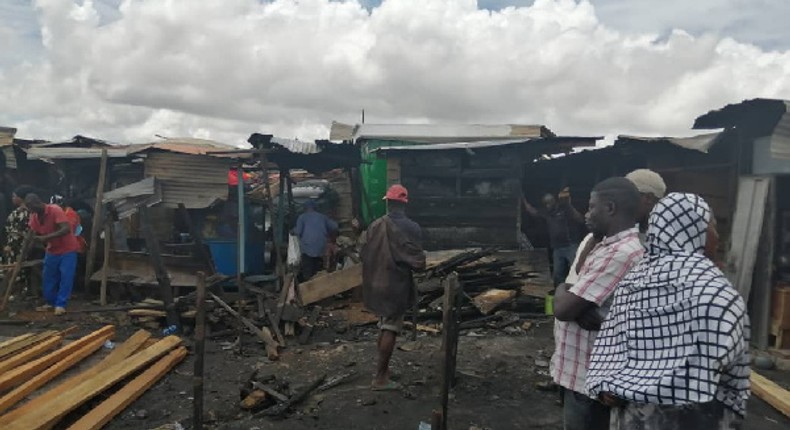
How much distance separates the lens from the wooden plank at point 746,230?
278 inches

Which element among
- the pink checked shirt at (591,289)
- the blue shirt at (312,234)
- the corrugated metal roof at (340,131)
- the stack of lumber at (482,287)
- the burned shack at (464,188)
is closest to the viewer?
the pink checked shirt at (591,289)

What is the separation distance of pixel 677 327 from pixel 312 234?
8.82 m

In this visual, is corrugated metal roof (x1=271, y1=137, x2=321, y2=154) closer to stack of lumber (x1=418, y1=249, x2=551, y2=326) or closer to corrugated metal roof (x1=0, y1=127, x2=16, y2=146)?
stack of lumber (x1=418, y1=249, x2=551, y2=326)

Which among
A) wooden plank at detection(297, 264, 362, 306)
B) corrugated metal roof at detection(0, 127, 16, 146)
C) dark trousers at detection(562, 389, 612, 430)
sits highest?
corrugated metal roof at detection(0, 127, 16, 146)

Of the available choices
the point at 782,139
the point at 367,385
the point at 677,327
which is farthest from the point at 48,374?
the point at 782,139

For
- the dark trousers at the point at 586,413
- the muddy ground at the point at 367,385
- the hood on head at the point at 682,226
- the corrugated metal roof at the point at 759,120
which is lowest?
the muddy ground at the point at 367,385

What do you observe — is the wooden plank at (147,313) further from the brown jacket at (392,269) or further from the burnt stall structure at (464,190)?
the burnt stall structure at (464,190)

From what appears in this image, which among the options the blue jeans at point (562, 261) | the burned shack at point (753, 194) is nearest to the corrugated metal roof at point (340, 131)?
the blue jeans at point (562, 261)

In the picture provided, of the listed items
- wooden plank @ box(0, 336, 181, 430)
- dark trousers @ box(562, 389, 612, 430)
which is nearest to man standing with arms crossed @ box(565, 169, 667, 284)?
dark trousers @ box(562, 389, 612, 430)

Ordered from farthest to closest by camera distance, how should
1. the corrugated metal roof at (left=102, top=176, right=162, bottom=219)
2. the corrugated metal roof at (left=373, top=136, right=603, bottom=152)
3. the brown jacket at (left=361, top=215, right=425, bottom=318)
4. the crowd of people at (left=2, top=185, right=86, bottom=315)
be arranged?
the corrugated metal roof at (left=373, top=136, right=603, bottom=152), the corrugated metal roof at (left=102, top=176, right=162, bottom=219), the crowd of people at (left=2, top=185, right=86, bottom=315), the brown jacket at (left=361, top=215, right=425, bottom=318)

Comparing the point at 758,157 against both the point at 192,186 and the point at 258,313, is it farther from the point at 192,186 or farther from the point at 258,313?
the point at 192,186

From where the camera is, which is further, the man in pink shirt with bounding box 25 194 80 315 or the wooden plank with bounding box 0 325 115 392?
the man in pink shirt with bounding box 25 194 80 315

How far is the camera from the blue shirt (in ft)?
35.0

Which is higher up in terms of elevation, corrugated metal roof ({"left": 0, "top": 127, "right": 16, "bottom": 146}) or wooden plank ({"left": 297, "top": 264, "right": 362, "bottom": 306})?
corrugated metal roof ({"left": 0, "top": 127, "right": 16, "bottom": 146})
